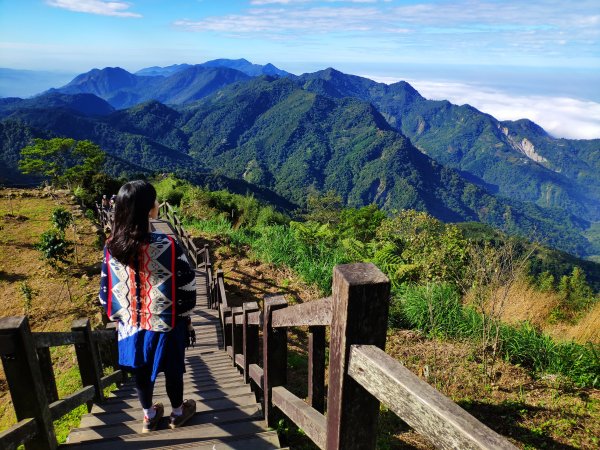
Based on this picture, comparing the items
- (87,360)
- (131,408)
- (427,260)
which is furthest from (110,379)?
(427,260)

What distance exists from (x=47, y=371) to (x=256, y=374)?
1427mm

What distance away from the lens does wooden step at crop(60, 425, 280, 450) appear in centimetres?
228

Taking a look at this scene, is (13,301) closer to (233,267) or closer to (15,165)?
(233,267)

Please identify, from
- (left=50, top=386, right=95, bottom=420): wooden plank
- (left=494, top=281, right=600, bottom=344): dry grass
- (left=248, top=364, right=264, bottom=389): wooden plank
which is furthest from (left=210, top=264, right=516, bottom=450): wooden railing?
(left=494, top=281, right=600, bottom=344): dry grass

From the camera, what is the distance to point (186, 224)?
14.3m

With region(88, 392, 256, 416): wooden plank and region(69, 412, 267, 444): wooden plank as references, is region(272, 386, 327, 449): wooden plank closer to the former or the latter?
region(69, 412, 267, 444): wooden plank

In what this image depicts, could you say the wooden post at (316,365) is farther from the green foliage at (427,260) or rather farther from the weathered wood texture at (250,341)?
the green foliage at (427,260)

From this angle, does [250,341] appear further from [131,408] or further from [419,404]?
[419,404]

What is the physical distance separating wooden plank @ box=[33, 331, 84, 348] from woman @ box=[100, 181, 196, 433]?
0.37 m

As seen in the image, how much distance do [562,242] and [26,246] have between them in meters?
189

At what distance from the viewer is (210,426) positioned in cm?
252

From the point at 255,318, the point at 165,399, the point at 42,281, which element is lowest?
the point at 42,281

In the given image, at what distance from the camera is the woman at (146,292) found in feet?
7.43

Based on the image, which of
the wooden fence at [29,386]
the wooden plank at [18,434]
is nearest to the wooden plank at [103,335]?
the wooden fence at [29,386]
